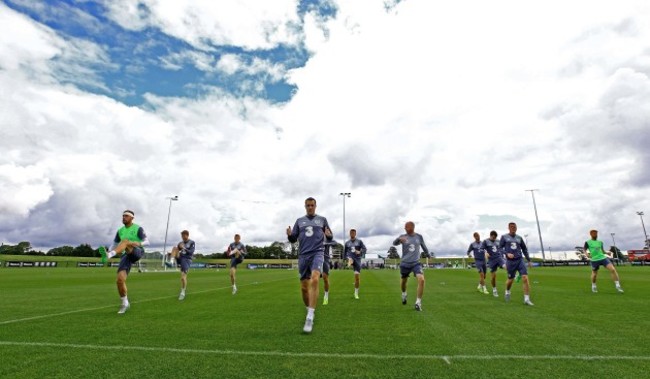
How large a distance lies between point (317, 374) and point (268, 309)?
231 inches

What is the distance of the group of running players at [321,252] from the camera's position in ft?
24.6

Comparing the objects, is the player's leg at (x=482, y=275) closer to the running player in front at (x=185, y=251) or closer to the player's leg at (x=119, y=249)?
the running player in front at (x=185, y=251)

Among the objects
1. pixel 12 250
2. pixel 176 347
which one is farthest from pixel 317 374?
pixel 12 250

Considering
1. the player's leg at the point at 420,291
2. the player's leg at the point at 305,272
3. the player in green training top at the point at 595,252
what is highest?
the player in green training top at the point at 595,252

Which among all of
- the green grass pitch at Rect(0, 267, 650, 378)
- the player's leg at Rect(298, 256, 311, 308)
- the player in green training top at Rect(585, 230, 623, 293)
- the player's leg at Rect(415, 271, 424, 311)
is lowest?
Result: the green grass pitch at Rect(0, 267, 650, 378)

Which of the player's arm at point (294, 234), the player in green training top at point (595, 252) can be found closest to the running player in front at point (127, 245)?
the player's arm at point (294, 234)

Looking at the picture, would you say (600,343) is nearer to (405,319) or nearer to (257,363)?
(405,319)

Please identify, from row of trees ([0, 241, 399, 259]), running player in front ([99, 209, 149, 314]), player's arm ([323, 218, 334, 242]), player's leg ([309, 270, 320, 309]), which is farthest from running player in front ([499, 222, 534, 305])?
row of trees ([0, 241, 399, 259])

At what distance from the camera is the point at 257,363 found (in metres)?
4.57

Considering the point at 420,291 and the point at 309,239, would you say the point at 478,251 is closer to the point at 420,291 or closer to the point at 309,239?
the point at 420,291

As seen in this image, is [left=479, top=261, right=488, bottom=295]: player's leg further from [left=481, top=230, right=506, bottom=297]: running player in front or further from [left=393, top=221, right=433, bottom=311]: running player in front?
[left=393, top=221, right=433, bottom=311]: running player in front

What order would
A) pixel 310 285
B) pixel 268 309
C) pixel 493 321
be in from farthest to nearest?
pixel 268 309 → pixel 493 321 → pixel 310 285

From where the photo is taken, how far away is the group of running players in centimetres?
749

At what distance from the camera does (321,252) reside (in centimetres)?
742
